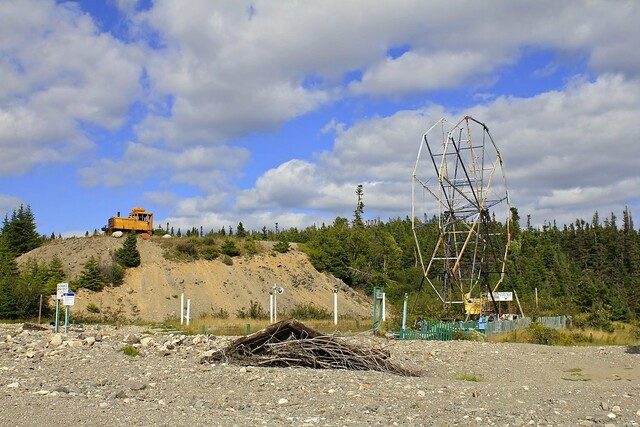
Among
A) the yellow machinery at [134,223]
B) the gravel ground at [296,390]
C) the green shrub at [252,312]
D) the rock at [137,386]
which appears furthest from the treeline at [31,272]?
the rock at [137,386]

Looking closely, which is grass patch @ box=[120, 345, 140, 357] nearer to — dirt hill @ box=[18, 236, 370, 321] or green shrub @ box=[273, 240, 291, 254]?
dirt hill @ box=[18, 236, 370, 321]

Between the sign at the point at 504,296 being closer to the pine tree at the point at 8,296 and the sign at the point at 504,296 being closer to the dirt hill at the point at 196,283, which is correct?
the dirt hill at the point at 196,283

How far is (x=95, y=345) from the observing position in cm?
2164

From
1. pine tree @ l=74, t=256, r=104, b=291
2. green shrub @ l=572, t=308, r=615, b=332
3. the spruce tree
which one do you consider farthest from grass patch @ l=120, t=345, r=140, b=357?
the spruce tree

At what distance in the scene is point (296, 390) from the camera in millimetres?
13719

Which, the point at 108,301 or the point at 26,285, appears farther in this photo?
the point at 108,301

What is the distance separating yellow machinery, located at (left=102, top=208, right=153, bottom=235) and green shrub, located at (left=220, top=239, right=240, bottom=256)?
8.75 metres

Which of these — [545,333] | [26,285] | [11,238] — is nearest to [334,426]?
[545,333]

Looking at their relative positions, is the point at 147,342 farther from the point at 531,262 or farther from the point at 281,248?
the point at 531,262

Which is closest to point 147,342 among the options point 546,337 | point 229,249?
point 546,337

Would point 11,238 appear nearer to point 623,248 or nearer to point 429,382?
point 429,382

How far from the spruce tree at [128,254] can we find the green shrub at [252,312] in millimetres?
11658

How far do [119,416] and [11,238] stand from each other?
6893 centimetres

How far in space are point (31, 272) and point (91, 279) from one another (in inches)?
204
